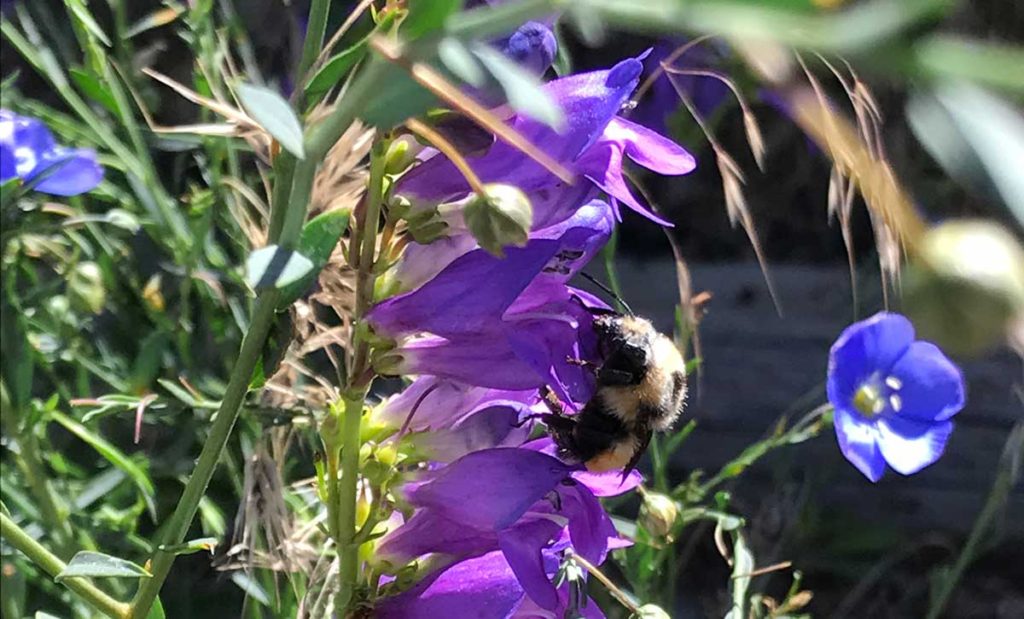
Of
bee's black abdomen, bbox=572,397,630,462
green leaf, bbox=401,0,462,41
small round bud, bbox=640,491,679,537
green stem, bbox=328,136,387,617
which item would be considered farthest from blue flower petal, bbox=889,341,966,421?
green leaf, bbox=401,0,462,41

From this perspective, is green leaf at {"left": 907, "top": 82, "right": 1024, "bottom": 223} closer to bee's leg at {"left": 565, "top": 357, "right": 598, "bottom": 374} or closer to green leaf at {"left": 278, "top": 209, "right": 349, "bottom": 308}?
green leaf at {"left": 278, "top": 209, "right": 349, "bottom": 308}

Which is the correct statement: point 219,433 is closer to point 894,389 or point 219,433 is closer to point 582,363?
point 582,363

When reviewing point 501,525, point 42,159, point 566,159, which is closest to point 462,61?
point 566,159

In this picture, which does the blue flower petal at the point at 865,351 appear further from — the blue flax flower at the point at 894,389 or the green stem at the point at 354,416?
the green stem at the point at 354,416

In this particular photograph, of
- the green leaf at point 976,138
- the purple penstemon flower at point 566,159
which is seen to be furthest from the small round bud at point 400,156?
the green leaf at point 976,138

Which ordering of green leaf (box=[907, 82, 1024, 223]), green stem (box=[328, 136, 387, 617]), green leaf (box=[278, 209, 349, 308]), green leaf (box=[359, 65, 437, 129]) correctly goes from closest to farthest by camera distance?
green leaf (box=[907, 82, 1024, 223]) → green leaf (box=[359, 65, 437, 129]) → green leaf (box=[278, 209, 349, 308]) → green stem (box=[328, 136, 387, 617])

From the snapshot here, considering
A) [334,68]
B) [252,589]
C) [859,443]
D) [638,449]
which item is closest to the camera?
[334,68]

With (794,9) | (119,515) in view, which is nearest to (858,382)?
(119,515)
